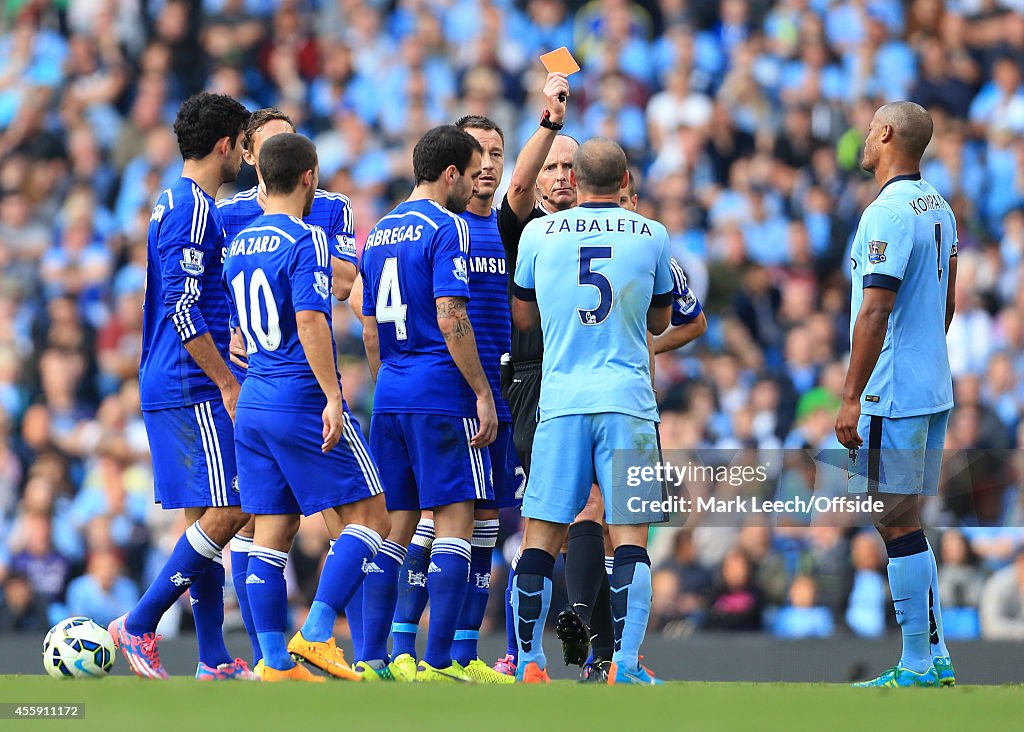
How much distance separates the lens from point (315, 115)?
17.4m

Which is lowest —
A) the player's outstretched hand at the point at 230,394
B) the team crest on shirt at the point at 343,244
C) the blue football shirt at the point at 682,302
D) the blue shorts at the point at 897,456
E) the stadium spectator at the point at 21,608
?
the stadium spectator at the point at 21,608

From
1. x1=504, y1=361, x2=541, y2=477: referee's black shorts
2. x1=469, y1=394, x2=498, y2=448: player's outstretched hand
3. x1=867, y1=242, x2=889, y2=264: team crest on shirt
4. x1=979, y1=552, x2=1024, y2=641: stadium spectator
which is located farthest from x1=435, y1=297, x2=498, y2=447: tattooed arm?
x1=979, y1=552, x2=1024, y2=641: stadium spectator

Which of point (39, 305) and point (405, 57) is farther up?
point (405, 57)

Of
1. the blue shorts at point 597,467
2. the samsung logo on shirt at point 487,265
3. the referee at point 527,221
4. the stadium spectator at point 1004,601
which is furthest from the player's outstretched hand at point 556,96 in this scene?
the stadium spectator at point 1004,601

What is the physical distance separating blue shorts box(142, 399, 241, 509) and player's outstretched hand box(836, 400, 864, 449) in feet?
9.05

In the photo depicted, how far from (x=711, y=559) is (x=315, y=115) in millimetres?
7197

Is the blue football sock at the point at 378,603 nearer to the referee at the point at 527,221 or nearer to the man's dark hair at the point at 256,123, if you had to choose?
the referee at the point at 527,221

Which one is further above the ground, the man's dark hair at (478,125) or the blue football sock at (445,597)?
the man's dark hair at (478,125)

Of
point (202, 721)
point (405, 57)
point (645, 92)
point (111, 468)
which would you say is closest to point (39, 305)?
point (111, 468)

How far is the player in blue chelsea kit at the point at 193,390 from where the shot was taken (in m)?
7.81

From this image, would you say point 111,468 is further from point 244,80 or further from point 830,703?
point 830,703

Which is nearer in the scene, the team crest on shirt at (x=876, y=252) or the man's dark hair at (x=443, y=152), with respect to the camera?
the team crest on shirt at (x=876, y=252)

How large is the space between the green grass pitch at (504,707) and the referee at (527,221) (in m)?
1.68

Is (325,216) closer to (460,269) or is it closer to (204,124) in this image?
(204,124)
